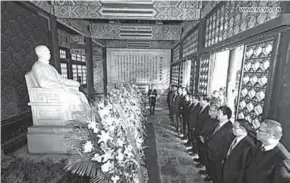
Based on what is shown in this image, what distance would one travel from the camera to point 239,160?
1.80m

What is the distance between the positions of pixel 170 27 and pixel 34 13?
575cm

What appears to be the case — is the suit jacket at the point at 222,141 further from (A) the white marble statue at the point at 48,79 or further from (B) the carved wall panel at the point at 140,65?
(B) the carved wall panel at the point at 140,65

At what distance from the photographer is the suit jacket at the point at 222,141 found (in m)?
2.17

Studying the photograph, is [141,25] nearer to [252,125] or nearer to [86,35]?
[86,35]

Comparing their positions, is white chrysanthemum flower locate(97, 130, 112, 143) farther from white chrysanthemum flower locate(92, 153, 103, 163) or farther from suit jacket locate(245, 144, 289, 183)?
suit jacket locate(245, 144, 289, 183)

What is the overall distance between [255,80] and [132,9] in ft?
14.1

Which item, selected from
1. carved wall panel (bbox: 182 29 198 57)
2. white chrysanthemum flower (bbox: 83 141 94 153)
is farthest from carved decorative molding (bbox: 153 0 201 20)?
white chrysanthemum flower (bbox: 83 141 94 153)

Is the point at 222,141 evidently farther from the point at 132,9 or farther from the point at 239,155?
the point at 132,9

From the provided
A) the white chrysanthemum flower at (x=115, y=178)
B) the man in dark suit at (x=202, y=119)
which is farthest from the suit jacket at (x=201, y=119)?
the white chrysanthemum flower at (x=115, y=178)

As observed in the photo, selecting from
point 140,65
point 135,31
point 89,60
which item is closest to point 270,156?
point 135,31

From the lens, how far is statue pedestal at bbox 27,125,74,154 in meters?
3.01

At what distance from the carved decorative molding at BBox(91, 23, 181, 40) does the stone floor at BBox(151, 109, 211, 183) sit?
5.07 m

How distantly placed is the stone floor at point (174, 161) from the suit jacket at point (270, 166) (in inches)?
58.9

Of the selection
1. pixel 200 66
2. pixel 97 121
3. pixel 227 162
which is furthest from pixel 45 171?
pixel 200 66
